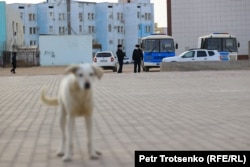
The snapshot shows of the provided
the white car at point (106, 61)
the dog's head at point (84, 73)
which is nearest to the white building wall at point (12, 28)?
the white car at point (106, 61)

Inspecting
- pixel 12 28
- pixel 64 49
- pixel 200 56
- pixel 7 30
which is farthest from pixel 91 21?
pixel 200 56

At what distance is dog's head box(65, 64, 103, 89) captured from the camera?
527 centimetres

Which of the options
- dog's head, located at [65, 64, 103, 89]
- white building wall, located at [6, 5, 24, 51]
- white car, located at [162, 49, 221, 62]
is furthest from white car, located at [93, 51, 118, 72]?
dog's head, located at [65, 64, 103, 89]

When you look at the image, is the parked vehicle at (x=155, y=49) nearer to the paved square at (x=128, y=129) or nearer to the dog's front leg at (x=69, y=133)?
the paved square at (x=128, y=129)

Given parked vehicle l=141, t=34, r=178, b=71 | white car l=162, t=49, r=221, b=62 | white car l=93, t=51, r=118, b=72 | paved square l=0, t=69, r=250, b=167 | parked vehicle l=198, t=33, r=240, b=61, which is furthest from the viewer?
parked vehicle l=198, t=33, r=240, b=61

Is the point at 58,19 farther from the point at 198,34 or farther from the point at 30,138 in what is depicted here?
the point at 30,138

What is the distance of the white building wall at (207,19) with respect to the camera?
50594 millimetres

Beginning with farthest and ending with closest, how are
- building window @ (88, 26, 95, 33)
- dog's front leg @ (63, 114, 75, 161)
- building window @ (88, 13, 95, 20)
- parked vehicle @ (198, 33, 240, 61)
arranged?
building window @ (88, 26, 95, 33)
building window @ (88, 13, 95, 20)
parked vehicle @ (198, 33, 240, 61)
dog's front leg @ (63, 114, 75, 161)

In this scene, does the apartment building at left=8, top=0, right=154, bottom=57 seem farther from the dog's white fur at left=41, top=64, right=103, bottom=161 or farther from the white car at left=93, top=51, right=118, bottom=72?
the dog's white fur at left=41, top=64, right=103, bottom=161

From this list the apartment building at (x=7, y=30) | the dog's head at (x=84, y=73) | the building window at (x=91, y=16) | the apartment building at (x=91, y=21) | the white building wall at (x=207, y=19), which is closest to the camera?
the dog's head at (x=84, y=73)

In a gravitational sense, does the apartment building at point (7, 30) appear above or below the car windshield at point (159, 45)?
above

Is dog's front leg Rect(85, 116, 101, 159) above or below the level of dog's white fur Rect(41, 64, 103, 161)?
below

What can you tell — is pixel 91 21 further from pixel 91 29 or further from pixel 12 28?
pixel 12 28

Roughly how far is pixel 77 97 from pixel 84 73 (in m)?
0.39
